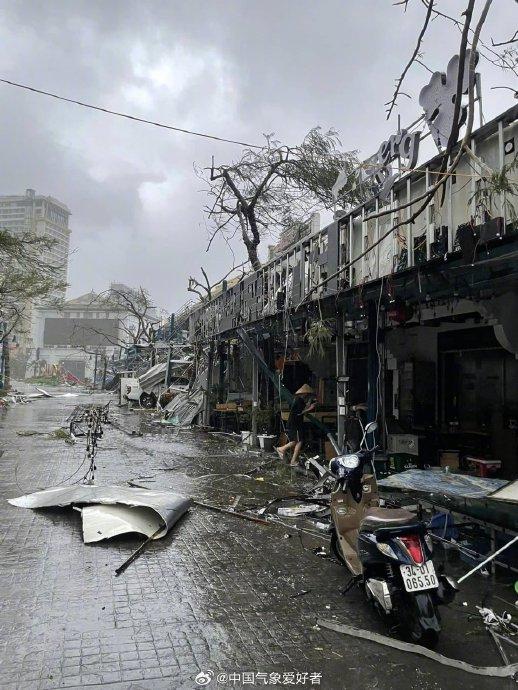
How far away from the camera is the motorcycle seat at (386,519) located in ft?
12.7

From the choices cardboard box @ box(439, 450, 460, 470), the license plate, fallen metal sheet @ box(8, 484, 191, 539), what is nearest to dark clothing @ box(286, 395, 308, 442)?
cardboard box @ box(439, 450, 460, 470)

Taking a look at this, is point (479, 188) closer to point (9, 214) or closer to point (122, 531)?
point (122, 531)

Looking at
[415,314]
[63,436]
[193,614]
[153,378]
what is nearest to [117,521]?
[193,614]

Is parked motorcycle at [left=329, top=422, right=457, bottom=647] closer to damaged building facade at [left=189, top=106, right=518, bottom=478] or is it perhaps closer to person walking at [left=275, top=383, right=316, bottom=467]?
damaged building facade at [left=189, top=106, right=518, bottom=478]

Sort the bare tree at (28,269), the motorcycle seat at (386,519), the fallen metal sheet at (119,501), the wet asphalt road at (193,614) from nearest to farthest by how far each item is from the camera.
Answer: the wet asphalt road at (193,614) → the motorcycle seat at (386,519) → the fallen metal sheet at (119,501) → the bare tree at (28,269)

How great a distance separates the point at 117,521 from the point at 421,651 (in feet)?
12.5

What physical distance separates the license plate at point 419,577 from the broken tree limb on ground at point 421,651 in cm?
43

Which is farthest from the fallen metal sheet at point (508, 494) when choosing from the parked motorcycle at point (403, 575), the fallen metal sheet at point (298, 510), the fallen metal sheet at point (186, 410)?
the fallen metal sheet at point (186, 410)

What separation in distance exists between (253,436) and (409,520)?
34.3ft

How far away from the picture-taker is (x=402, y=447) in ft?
33.9

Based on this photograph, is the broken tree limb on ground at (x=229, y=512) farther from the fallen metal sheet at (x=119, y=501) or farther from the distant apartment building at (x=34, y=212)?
the distant apartment building at (x=34, y=212)

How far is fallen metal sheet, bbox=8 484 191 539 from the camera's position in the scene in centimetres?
620

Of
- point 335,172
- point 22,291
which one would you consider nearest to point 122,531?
point 335,172

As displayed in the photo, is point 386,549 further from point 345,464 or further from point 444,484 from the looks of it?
point 444,484
